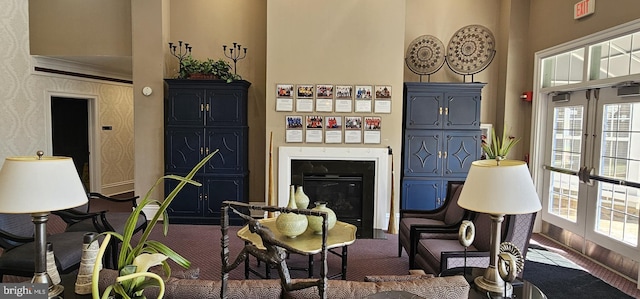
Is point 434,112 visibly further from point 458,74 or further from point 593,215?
point 593,215


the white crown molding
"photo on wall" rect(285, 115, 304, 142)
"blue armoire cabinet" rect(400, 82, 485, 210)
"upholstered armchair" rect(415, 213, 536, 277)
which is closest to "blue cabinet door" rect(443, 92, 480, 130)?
"blue armoire cabinet" rect(400, 82, 485, 210)

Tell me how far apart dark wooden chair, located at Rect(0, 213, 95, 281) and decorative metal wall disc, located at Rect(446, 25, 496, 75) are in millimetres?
5399

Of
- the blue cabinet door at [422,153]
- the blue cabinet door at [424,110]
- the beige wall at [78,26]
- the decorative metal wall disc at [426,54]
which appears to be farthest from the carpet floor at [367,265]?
the beige wall at [78,26]

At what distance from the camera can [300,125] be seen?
214 inches

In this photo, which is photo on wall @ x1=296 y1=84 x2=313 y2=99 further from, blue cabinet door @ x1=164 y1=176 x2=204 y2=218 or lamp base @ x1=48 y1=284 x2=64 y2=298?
lamp base @ x1=48 y1=284 x2=64 y2=298

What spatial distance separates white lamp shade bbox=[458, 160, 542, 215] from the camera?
187 centimetres

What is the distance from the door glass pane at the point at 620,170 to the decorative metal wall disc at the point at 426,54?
2365 millimetres

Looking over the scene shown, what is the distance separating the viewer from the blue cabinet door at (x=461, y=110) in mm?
5504

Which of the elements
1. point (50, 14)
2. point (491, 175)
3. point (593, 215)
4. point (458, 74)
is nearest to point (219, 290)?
point (491, 175)

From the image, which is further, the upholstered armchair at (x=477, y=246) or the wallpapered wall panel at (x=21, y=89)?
the wallpapered wall panel at (x=21, y=89)

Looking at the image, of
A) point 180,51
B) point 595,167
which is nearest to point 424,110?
point 595,167

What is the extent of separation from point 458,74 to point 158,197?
Answer: 508 centimetres

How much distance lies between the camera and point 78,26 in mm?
5824

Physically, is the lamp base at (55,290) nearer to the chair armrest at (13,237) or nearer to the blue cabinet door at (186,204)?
the chair armrest at (13,237)
